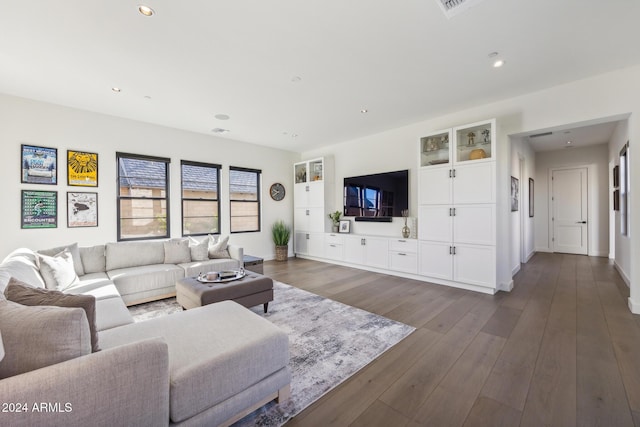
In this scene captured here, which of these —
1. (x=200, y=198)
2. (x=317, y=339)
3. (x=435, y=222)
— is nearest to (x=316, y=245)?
(x=200, y=198)

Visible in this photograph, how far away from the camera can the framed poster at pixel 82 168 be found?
4.06 m

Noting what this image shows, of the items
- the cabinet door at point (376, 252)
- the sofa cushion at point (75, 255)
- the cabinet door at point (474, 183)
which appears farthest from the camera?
the cabinet door at point (376, 252)

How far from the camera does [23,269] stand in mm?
2287

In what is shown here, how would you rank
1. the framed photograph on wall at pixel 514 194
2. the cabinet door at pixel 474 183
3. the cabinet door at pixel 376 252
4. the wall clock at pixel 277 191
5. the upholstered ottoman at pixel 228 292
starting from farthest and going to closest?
1. the wall clock at pixel 277 191
2. the cabinet door at pixel 376 252
3. the framed photograph on wall at pixel 514 194
4. the cabinet door at pixel 474 183
5. the upholstered ottoman at pixel 228 292

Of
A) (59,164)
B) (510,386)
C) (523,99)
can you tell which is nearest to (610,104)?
(523,99)

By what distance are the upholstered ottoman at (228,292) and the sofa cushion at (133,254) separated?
1.28m

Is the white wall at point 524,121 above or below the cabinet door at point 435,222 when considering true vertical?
above

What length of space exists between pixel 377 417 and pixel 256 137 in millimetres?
5316

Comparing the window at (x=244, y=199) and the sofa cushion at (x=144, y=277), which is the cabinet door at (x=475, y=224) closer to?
the sofa cushion at (x=144, y=277)

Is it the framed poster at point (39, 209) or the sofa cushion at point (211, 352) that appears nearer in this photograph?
the sofa cushion at point (211, 352)

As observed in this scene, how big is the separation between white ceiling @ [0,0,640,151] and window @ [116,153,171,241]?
3.26ft

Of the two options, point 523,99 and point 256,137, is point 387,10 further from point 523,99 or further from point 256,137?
point 256,137

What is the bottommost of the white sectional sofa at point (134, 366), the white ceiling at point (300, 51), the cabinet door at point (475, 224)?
the white sectional sofa at point (134, 366)

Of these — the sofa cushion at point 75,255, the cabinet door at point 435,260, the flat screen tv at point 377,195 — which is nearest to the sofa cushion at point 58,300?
the sofa cushion at point 75,255
